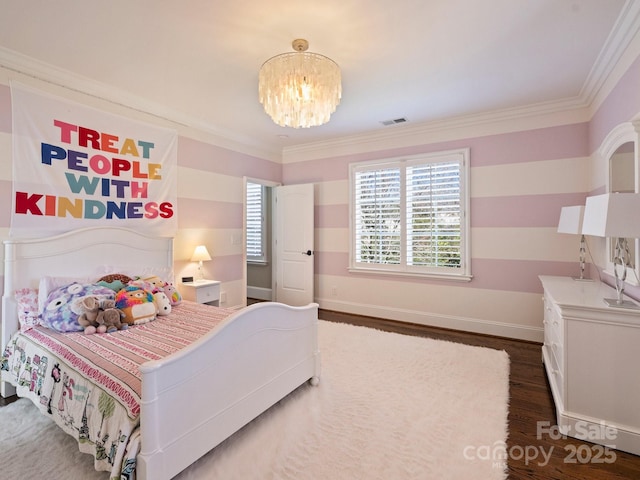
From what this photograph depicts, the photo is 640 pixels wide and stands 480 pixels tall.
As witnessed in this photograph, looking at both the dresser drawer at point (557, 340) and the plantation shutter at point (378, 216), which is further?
the plantation shutter at point (378, 216)

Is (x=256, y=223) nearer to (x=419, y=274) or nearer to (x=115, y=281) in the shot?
(x=419, y=274)

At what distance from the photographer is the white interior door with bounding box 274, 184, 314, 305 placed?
5.10m

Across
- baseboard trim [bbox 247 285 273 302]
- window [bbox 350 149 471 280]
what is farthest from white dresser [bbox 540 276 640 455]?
baseboard trim [bbox 247 285 273 302]

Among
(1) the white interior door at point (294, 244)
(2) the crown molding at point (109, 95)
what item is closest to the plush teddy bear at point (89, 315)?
(2) the crown molding at point (109, 95)

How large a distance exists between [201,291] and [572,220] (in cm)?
384

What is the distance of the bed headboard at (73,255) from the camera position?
98.5 inches

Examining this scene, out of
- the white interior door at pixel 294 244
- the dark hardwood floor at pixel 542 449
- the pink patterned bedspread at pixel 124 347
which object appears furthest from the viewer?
the white interior door at pixel 294 244

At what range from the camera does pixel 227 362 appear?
1.84m

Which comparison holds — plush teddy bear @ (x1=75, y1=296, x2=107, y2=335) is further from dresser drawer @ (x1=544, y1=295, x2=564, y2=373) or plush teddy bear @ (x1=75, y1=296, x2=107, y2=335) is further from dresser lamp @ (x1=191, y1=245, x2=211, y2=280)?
dresser drawer @ (x1=544, y1=295, x2=564, y2=373)

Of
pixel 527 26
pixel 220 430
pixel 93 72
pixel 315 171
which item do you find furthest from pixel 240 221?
pixel 527 26

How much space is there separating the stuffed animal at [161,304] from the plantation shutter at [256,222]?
3403 millimetres

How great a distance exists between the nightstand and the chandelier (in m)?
2.25

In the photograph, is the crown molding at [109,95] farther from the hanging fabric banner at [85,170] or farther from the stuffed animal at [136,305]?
the stuffed animal at [136,305]

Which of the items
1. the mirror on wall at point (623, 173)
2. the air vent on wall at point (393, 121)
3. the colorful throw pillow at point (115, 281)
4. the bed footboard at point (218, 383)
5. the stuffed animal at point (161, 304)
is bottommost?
the bed footboard at point (218, 383)
